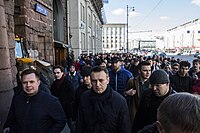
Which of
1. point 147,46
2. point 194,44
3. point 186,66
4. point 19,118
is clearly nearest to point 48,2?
point 186,66

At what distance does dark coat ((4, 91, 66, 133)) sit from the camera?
3121mm

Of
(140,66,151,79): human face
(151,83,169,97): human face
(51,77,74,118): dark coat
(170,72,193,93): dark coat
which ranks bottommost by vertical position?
(51,77,74,118): dark coat

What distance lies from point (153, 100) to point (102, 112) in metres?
0.64

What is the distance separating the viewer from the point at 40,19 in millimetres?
10492

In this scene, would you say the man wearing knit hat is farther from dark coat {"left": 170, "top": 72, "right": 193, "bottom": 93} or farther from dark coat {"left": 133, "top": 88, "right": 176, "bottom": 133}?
dark coat {"left": 170, "top": 72, "right": 193, "bottom": 93}

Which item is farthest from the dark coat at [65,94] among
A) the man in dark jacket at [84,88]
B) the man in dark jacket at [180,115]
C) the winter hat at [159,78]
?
the man in dark jacket at [180,115]

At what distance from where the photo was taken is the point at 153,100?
129 inches

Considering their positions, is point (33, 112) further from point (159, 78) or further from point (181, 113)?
point (181, 113)

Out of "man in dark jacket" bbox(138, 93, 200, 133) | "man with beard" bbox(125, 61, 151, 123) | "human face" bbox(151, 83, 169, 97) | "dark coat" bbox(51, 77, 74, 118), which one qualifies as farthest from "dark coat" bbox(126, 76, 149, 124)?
"man in dark jacket" bbox(138, 93, 200, 133)

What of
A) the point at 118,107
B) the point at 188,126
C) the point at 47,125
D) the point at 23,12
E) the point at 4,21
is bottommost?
the point at 47,125

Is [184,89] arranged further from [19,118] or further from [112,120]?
[19,118]

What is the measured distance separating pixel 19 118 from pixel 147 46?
102 meters

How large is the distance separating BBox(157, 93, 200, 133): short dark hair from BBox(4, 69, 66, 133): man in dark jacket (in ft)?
6.52

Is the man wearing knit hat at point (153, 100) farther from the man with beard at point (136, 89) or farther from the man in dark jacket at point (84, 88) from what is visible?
the man in dark jacket at point (84, 88)
